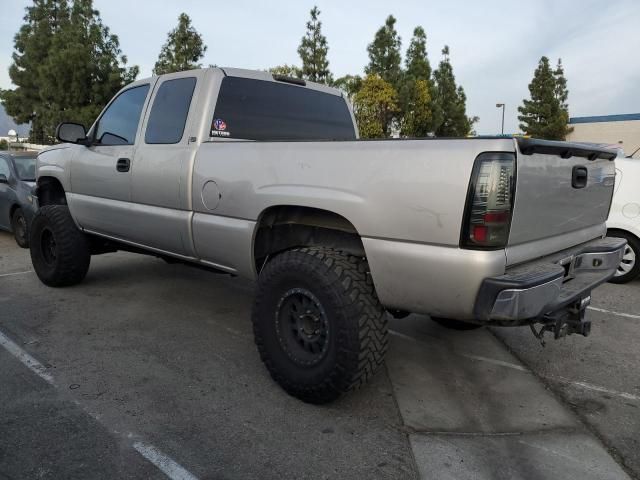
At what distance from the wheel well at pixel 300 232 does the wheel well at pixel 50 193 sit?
3187mm

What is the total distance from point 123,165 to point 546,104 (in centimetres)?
3935

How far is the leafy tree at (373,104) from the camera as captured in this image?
26094 millimetres

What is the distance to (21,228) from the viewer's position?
775 centimetres

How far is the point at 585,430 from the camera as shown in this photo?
2.76 meters

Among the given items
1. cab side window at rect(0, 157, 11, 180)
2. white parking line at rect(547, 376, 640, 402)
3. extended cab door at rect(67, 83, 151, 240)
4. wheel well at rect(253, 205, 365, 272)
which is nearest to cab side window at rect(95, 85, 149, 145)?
extended cab door at rect(67, 83, 151, 240)

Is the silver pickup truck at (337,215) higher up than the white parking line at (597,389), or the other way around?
the silver pickup truck at (337,215)

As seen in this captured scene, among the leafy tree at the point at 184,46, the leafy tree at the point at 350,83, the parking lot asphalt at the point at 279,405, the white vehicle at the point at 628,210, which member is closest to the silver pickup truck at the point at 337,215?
the parking lot asphalt at the point at 279,405

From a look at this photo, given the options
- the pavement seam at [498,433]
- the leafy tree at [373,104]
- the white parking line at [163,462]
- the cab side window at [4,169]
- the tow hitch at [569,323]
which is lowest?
the pavement seam at [498,433]

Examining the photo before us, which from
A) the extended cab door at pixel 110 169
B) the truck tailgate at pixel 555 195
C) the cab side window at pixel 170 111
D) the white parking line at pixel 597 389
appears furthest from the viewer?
the extended cab door at pixel 110 169

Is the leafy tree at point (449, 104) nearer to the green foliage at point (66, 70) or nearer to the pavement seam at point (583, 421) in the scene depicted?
the green foliage at point (66, 70)

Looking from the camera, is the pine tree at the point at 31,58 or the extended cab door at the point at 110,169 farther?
the pine tree at the point at 31,58

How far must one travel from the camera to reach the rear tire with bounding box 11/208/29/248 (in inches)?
302

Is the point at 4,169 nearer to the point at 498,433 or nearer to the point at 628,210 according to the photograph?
the point at 498,433

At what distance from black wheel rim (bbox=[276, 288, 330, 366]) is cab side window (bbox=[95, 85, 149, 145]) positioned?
85.3 inches
